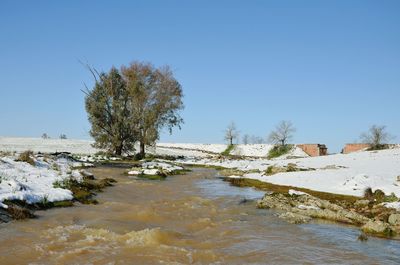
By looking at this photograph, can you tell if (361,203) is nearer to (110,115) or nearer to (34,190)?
(34,190)

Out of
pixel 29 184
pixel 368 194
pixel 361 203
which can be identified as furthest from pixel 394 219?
pixel 29 184

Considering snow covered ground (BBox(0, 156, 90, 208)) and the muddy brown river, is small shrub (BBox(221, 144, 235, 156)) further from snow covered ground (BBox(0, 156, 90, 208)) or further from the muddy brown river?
the muddy brown river

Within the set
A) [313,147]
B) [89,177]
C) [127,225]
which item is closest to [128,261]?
[127,225]

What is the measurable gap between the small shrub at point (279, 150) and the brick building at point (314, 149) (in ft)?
10.4

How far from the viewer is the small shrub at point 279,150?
95.0m

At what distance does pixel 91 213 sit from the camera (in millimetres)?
14477

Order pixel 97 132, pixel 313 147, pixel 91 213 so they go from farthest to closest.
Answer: pixel 313 147 → pixel 97 132 → pixel 91 213

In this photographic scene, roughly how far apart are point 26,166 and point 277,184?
639 inches

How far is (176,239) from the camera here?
11.2m

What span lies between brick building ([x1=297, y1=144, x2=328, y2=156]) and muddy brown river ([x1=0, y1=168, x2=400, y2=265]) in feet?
260

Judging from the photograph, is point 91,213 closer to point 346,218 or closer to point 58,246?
point 58,246

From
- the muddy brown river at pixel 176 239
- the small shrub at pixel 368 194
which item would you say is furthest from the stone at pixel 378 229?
the small shrub at pixel 368 194

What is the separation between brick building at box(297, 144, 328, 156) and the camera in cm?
9231

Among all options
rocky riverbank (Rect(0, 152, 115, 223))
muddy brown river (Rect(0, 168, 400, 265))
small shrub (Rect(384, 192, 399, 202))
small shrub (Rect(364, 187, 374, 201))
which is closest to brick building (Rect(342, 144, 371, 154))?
small shrub (Rect(364, 187, 374, 201))
